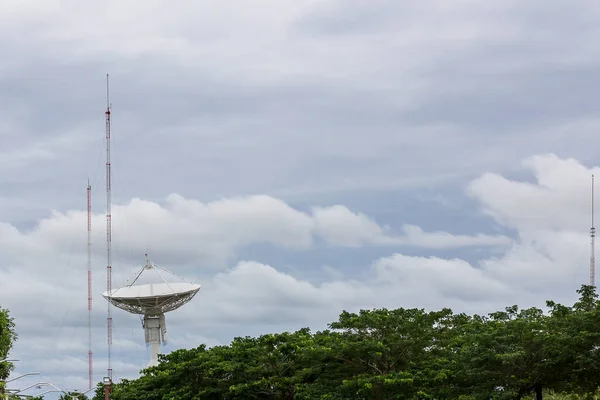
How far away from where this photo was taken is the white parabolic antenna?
284 feet

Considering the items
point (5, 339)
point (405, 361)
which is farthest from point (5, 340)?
point (405, 361)

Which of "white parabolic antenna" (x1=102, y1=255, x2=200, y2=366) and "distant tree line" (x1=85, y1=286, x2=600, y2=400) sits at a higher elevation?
"white parabolic antenna" (x1=102, y1=255, x2=200, y2=366)

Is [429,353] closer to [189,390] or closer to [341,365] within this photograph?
[341,365]

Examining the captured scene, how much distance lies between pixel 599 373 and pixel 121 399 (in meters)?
31.3

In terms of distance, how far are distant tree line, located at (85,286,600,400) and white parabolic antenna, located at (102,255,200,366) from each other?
21.2 meters

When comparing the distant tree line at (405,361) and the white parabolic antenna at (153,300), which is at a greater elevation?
the white parabolic antenna at (153,300)

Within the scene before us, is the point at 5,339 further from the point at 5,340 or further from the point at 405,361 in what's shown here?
the point at 405,361

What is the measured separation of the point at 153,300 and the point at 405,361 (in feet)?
115

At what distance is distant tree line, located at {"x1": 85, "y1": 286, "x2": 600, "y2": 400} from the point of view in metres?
53.5

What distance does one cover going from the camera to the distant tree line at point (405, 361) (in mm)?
53500

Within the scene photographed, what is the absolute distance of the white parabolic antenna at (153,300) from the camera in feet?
284

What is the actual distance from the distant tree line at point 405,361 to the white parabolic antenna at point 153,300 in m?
21.2

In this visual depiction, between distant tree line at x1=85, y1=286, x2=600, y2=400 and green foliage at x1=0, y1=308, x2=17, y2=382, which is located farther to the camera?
green foliage at x1=0, y1=308, x2=17, y2=382

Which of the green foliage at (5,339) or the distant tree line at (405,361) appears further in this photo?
the green foliage at (5,339)
